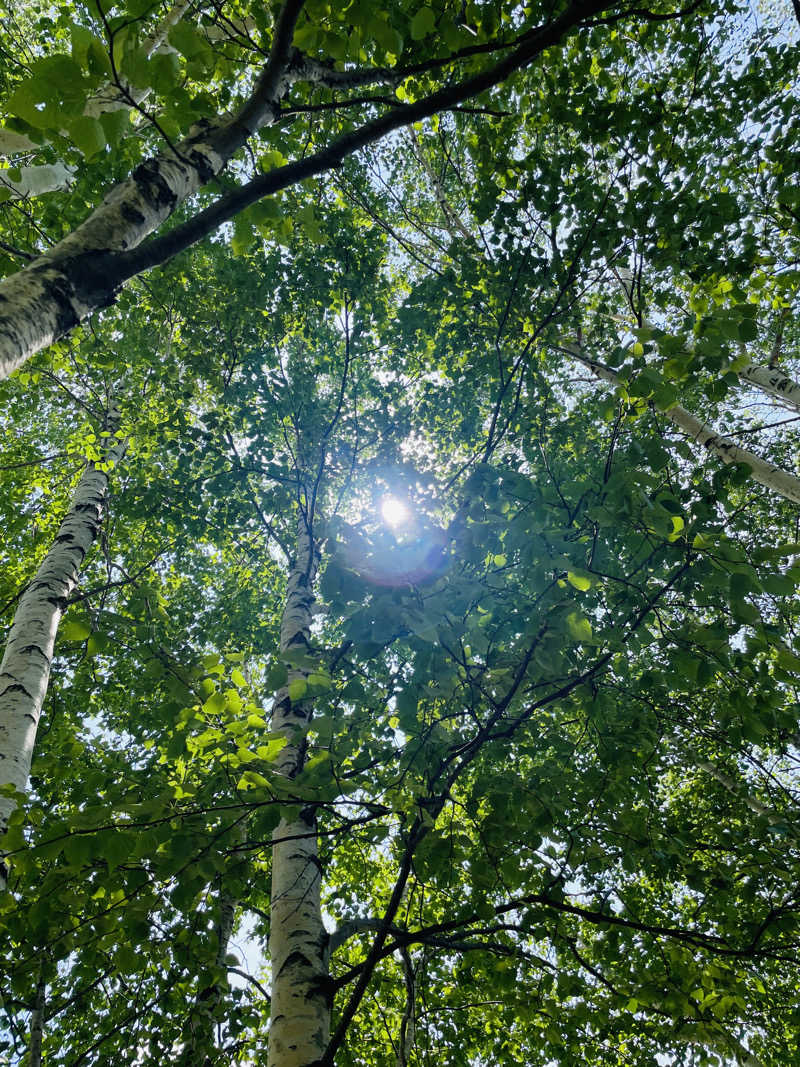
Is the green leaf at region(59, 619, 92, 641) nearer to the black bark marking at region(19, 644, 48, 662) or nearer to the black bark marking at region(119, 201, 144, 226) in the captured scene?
the black bark marking at region(119, 201, 144, 226)

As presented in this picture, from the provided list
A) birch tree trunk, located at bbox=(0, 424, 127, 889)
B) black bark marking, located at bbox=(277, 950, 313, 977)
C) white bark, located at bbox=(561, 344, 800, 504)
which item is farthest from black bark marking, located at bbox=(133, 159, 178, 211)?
white bark, located at bbox=(561, 344, 800, 504)

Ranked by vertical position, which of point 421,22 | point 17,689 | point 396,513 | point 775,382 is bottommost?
point 17,689

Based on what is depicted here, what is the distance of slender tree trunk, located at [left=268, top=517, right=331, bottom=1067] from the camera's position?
7.66ft

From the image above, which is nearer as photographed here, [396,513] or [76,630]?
[76,630]

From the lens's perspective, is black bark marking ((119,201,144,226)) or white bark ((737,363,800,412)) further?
Answer: white bark ((737,363,800,412))

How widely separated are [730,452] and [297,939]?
604cm


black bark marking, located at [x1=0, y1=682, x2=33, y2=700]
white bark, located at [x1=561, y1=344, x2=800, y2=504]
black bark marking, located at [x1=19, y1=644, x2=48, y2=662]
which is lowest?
black bark marking, located at [x1=0, y1=682, x2=33, y2=700]

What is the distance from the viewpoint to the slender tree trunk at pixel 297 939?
2.34 m

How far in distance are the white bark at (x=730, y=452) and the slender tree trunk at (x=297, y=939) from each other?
4204 mm

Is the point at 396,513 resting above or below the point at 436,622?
above

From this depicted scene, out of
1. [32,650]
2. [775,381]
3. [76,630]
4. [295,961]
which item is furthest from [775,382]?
[32,650]

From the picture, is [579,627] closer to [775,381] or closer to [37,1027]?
[37,1027]

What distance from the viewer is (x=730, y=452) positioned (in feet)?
19.5

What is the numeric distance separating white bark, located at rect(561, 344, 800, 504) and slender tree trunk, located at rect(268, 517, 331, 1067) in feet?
13.8
